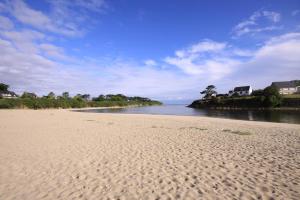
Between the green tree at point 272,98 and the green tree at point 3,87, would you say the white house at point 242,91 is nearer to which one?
the green tree at point 272,98

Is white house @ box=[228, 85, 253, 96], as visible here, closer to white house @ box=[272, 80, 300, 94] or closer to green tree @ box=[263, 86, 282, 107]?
white house @ box=[272, 80, 300, 94]

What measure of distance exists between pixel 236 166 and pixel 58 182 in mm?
5432

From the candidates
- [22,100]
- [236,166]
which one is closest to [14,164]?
[236,166]

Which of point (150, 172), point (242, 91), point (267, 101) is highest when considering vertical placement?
point (242, 91)

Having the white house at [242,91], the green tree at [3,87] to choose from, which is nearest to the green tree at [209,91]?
the white house at [242,91]

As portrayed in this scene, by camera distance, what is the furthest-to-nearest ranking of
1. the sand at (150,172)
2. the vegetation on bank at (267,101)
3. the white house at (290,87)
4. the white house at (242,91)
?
the white house at (242,91) < the white house at (290,87) < the vegetation on bank at (267,101) < the sand at (150,172)

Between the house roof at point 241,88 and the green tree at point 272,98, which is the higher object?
the house roof at point 241,88

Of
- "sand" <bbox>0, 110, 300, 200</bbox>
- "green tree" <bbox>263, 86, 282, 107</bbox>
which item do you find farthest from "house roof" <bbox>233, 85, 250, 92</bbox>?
"sand" <bbox>0, 110, 300, 200</bbox>

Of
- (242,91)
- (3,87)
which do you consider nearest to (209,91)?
(242,91)

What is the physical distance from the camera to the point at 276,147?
10180mm

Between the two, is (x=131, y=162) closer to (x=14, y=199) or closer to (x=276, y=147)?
(x=14, y=199)

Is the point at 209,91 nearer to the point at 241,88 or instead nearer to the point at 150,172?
the point at 241,88

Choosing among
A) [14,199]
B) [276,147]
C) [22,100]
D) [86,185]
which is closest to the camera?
[14,199]

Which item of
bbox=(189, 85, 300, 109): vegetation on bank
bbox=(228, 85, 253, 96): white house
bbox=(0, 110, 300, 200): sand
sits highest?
bbox=(228, 85, 253, 96): white house
